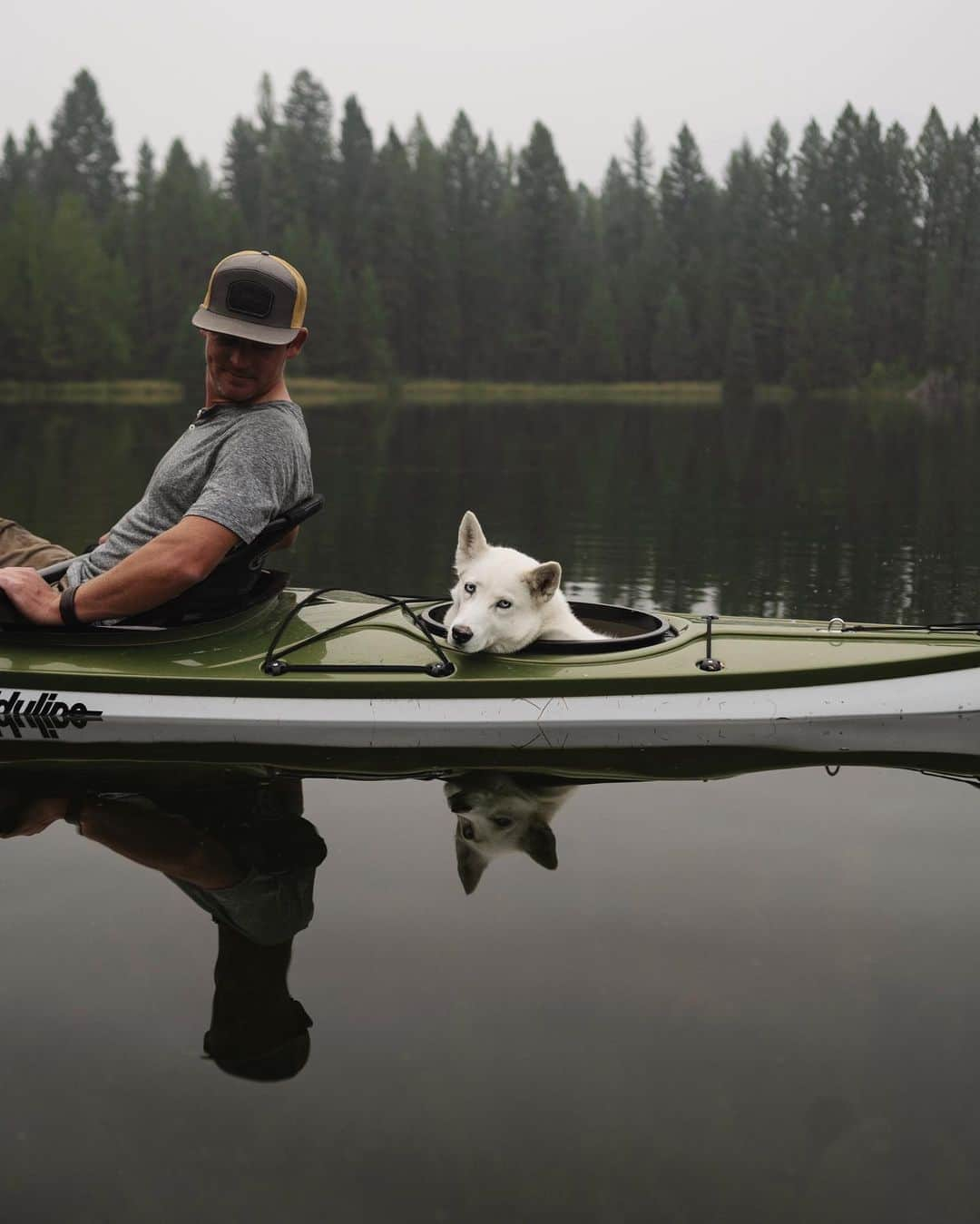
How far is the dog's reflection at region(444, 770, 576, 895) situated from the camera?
5488 mm

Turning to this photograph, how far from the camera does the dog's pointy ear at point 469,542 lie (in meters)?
6.43

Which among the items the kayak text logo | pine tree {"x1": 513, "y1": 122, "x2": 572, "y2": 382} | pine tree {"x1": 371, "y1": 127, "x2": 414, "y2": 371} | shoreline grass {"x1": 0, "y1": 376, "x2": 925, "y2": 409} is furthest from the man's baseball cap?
pine tree {"x1": 513, "y1": 122, "x2": 572, "y2": 382}

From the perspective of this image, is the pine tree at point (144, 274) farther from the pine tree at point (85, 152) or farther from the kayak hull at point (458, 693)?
the kayak hull at point (458, 693)

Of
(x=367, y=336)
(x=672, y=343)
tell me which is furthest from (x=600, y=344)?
(x=367, y=336)

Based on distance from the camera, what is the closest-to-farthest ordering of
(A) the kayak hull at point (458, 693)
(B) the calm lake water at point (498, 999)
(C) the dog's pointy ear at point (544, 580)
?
(B) the calm lake water at point (498, 999)
(C) the dog's pointy ear at point (544, 580)
(A) the kayak hull at point (458, 693)

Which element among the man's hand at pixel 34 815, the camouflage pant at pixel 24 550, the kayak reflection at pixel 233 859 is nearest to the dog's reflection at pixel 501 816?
the kayak reflection at pixel 233 859

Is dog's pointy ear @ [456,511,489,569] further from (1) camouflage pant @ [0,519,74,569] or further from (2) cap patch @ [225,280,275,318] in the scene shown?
(1) camouflage pant @ [0,519,74,569]

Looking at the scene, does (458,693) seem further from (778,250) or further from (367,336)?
(778,250)

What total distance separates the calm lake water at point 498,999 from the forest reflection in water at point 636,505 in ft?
24.4

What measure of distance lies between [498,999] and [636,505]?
18.8 metres

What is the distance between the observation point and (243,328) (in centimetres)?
604

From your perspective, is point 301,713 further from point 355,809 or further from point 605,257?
point 605,257

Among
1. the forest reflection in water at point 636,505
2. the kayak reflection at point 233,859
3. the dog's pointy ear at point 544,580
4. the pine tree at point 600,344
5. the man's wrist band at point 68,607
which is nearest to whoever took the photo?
the kayak reflection at point 233,859

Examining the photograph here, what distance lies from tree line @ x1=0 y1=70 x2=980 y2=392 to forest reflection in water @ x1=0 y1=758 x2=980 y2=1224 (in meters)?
72.3
